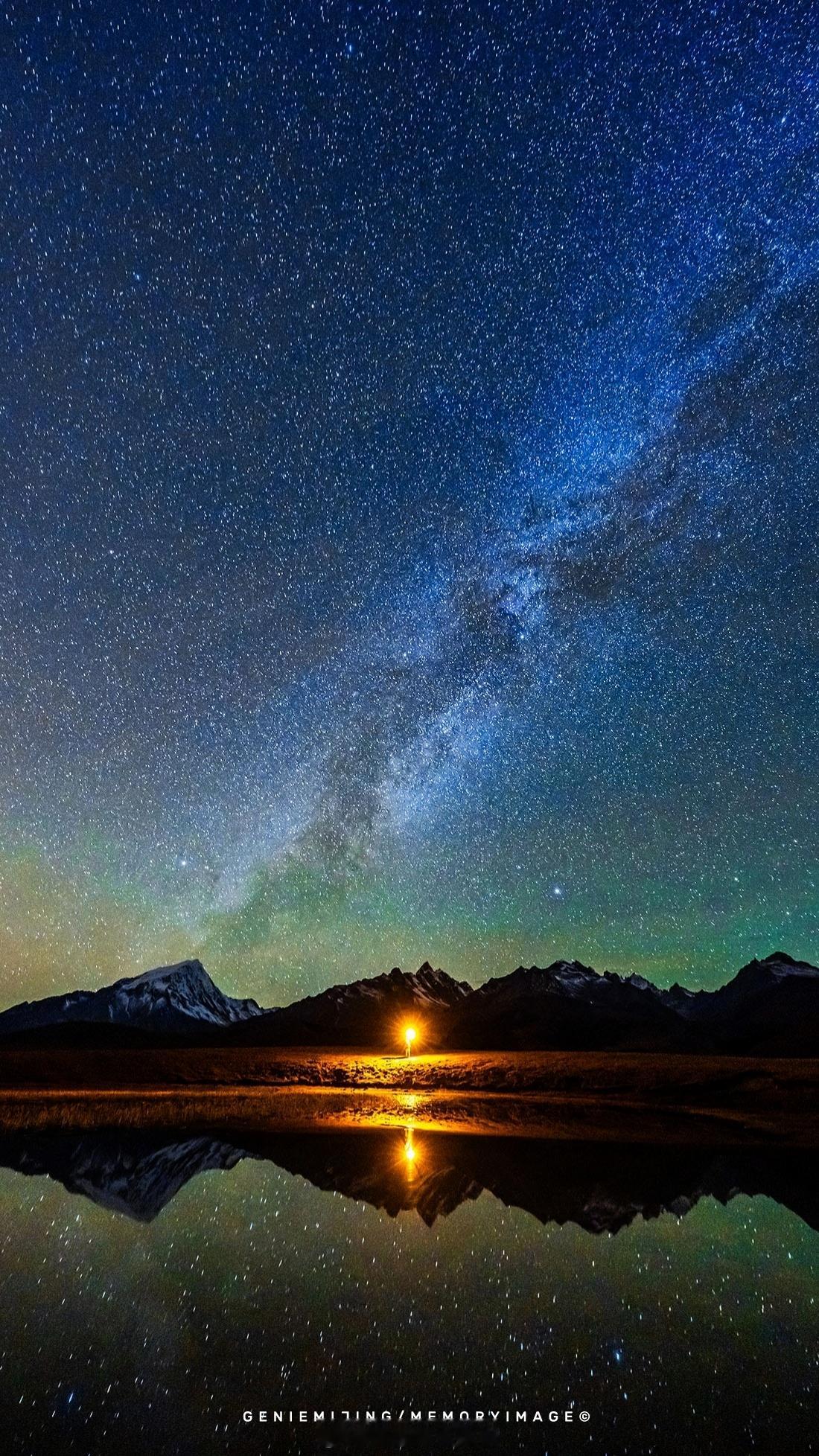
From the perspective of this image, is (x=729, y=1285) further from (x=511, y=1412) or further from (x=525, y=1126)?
(x=525, y=1126)

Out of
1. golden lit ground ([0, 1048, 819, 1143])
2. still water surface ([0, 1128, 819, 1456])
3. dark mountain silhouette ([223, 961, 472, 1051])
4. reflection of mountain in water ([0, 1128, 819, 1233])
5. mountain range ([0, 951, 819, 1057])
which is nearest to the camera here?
still water surface ([0, 1128, 819, 1456])

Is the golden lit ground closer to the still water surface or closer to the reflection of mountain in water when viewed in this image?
the reflection of mountain in water

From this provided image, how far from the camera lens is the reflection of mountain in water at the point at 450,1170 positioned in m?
8.84

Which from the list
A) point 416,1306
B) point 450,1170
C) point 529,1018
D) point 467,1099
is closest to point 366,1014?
point 529,1018

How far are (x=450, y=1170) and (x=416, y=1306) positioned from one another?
494 cm

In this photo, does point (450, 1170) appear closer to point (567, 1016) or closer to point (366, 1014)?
point (567, 1016)

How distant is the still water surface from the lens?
4302 mm

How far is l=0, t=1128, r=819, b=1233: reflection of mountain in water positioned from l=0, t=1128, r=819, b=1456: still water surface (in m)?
0.08

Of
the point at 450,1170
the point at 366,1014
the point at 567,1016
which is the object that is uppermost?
the point at 450,1170

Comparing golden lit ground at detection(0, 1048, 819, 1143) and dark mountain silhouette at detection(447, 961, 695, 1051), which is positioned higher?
golden lit ground at detection(0, 1048, 819, 1143)

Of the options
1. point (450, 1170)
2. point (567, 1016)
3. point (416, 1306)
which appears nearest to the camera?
point (416, 1306)

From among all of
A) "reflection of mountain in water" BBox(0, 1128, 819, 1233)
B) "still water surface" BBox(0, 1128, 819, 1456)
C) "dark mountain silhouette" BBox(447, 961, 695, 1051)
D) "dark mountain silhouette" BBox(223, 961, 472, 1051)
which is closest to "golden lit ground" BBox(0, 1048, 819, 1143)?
"reflection of mountain in water" BBox(0, 1128, 819, 1233)

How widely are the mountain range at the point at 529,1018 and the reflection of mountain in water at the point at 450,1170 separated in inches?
3710

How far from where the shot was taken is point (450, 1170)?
10508 mm
